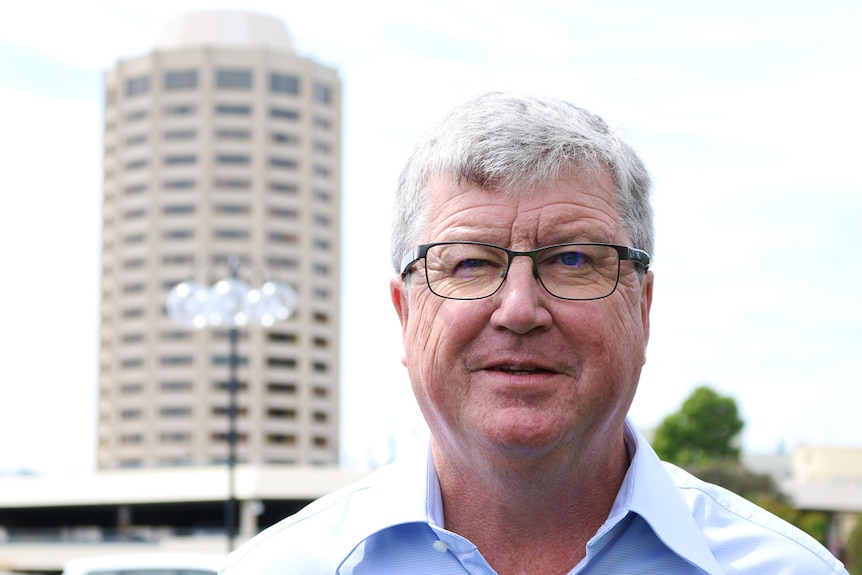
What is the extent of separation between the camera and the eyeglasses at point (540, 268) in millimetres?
1893

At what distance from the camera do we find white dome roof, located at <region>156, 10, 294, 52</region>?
9838 centimetres

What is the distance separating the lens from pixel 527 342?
1.85 m

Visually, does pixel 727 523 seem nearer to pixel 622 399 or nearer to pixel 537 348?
pixel 622 399

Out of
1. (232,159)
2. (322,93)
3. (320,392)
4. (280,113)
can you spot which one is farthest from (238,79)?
(320,392)

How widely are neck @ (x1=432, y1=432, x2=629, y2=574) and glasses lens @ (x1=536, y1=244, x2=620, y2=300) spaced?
279 mm

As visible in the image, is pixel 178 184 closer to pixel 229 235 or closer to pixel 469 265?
pixel 229 235

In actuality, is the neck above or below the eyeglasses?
below

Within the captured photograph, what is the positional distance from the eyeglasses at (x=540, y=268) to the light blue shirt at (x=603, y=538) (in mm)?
361

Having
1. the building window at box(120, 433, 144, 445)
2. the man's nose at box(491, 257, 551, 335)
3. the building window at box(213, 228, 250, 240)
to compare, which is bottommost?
the building window at box(120, 433, 144, 445)

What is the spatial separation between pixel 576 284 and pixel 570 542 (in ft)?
1.52

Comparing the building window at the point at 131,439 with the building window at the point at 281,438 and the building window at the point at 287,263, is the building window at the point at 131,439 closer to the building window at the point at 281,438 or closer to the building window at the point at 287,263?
the building window at the point at 281,438

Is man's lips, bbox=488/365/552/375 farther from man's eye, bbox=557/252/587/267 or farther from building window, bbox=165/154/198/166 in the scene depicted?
building window, bbox=165/154/198/166

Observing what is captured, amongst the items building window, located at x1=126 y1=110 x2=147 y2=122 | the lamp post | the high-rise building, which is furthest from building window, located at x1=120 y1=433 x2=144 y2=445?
the lamp post

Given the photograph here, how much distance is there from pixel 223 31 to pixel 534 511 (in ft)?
331
